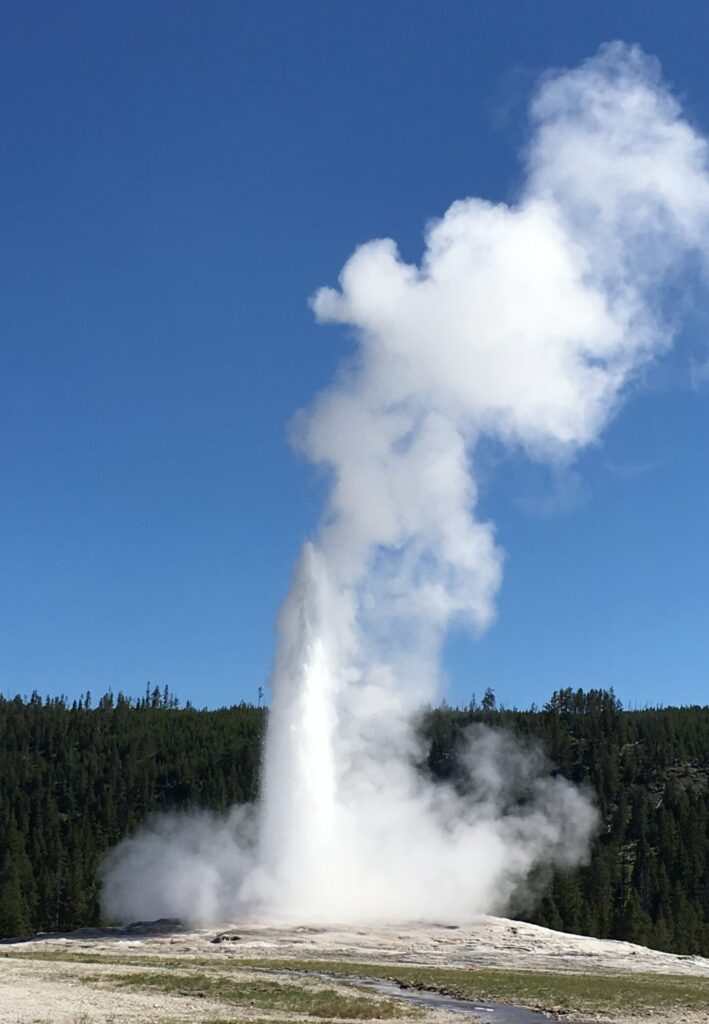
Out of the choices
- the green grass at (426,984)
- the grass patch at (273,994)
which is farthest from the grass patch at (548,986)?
the grass patch at (273,994)

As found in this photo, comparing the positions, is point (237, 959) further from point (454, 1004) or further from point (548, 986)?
point (454, 1004)

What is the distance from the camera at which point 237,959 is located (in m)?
47.8

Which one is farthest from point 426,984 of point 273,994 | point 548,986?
point 273,994

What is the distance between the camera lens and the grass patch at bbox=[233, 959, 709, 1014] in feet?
117

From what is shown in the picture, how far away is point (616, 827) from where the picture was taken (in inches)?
5605

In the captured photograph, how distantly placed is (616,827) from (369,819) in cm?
7998

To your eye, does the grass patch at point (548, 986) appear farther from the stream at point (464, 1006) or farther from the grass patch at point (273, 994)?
the grass patch at point (273, 994)

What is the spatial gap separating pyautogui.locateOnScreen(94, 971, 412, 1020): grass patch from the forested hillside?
2104 inches

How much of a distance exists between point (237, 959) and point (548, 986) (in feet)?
47.9

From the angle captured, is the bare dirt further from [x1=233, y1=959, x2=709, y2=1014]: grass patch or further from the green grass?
[x1=233, y1=959, x2=709, y2=1014]: grass patch

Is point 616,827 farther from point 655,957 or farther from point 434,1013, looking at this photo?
point 434,1013

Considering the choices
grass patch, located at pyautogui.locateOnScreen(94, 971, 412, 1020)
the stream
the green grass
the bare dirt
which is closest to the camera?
the bare dirt

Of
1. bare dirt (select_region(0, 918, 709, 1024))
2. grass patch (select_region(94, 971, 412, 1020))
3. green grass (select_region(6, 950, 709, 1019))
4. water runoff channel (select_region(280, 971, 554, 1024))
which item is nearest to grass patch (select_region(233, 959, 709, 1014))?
green grass (select_region(6, 950, 709, 1019))

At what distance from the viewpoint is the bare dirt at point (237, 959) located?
29281mm
